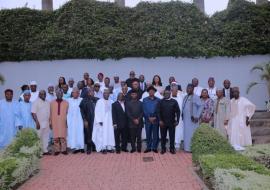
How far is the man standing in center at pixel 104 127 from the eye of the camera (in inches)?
555

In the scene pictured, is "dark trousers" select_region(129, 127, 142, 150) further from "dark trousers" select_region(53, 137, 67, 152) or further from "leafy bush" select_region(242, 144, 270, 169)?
"leafy bush" select_region(242, 144, 270, 169)

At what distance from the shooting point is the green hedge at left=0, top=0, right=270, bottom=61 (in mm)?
18688

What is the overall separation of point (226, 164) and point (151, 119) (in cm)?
550

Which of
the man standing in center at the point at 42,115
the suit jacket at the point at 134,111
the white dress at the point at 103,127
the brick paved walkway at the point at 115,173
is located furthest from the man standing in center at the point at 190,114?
the man standing in center at the point at 42,115

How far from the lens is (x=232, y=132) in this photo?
562 inches

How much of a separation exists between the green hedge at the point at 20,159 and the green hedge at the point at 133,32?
8.04 metres

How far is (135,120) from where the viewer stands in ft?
45.5

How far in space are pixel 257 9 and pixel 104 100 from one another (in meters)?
8.09

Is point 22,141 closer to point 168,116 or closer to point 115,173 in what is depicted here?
point 115,173

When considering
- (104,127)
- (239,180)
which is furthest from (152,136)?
(239,180)

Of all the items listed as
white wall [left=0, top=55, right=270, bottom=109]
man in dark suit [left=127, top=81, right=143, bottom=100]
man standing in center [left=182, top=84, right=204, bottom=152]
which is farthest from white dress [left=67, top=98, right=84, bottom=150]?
white wall [left=0, top=55, right=270, bottom=109]

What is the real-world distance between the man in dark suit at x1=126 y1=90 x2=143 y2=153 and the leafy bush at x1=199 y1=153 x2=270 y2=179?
4.35 meters

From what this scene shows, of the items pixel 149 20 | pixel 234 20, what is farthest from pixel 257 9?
pixel 149 20

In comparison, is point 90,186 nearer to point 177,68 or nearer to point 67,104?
point 67,104
